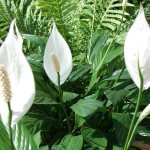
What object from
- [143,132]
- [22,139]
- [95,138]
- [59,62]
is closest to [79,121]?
[95,138]

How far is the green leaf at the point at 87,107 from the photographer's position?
Answer: 3.59 feet

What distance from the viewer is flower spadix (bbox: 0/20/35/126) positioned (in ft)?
A: 1.76

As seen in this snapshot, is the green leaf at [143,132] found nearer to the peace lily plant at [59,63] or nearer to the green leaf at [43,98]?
the green leaf at [43,98]

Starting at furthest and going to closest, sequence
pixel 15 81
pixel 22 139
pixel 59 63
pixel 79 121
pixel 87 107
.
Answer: pixel 79 121
pixel 87 107
pixel 22 139
pixel 59 63
pixel 15 81

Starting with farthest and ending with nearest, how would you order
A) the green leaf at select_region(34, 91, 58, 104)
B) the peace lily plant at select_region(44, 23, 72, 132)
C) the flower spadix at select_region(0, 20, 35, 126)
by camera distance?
1. the green leaf at select_region(34, 91, 58, 104)
2. the peace lily plant at select_region(44, 23, 72, 132)
3. the flower spadix at select_region(0, 20, 35, 126)

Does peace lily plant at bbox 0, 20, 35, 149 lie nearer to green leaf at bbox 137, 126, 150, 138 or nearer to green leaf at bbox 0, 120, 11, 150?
green leaf at bbox 0, 120, 11, 150

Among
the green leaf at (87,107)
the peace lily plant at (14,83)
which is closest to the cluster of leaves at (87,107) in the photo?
the green leaf at (87,107)

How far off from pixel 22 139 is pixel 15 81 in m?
0.41

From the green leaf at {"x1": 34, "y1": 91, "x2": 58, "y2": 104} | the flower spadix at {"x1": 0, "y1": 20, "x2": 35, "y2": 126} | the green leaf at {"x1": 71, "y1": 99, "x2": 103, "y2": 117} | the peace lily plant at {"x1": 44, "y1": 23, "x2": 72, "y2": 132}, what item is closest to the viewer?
the flower spadix at {"x1": 0, "y1": 20, "x2": 35, "y2": 126}

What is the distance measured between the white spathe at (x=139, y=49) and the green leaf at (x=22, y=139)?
37cm

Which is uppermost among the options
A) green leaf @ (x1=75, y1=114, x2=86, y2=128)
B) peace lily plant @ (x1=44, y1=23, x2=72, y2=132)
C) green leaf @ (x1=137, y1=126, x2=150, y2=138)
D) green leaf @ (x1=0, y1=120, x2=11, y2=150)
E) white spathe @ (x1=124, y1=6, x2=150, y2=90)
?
white spathe @ (x1=124, y1=6, x2=150, y2=90)

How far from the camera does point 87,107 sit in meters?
1.12

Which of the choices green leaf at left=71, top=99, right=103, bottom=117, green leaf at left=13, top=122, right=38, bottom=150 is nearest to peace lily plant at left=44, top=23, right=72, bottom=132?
green leaf at left=13, top=122, right=38, bottom=150

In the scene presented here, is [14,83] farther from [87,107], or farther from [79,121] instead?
[79,121]
